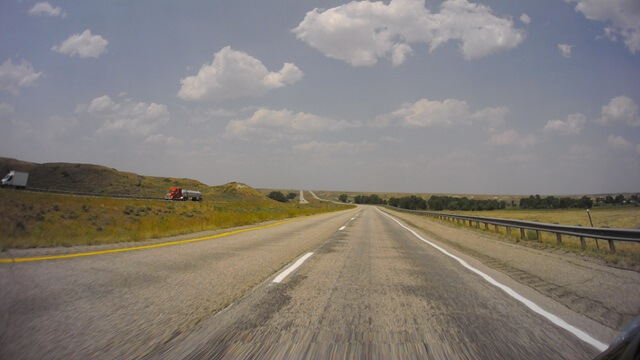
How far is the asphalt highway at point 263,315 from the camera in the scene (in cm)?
307

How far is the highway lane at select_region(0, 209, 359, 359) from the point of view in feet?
9.96

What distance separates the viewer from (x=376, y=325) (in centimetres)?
380

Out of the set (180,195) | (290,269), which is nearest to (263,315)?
(290,269)

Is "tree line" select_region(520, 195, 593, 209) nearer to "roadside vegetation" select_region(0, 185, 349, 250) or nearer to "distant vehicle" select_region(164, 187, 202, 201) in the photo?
"distant vehicle" select_region(164, 187, 202, 201)

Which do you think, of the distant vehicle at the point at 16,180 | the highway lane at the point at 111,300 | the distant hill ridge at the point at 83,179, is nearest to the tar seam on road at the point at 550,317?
the highway lane at the point at 111,300

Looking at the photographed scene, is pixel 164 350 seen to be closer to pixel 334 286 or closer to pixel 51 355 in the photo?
pixel 51 355

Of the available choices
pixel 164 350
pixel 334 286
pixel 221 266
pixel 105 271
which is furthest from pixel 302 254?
pixel 164 350

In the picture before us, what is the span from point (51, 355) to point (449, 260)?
8311mm

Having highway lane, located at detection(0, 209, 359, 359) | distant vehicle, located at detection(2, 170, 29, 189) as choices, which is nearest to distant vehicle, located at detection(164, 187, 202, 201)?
distant vehicle, located at detection(2, 170, 29, 189)

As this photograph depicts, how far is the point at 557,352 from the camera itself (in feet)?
10.5

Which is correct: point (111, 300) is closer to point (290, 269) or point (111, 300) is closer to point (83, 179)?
point (290, 269)

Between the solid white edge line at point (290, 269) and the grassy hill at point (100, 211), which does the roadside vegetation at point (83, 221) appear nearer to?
the grassy hill at point (100, 211)

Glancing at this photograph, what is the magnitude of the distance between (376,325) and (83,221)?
21.3m

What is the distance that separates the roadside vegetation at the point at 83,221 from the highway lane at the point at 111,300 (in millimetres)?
1743
